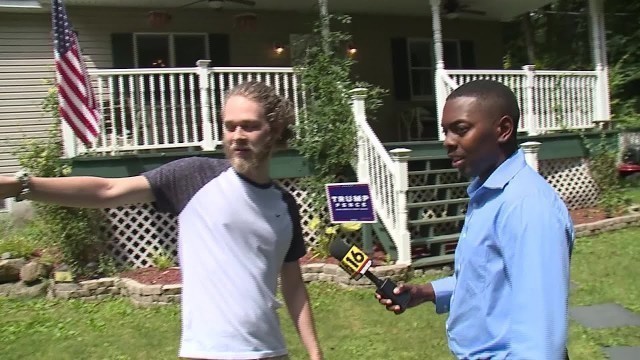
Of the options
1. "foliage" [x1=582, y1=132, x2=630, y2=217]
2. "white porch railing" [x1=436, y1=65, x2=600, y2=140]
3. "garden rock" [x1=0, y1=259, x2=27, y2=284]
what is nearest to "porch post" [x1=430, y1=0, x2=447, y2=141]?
"white porch railing" [x1=436, y1=65, x2=600, y2=140]

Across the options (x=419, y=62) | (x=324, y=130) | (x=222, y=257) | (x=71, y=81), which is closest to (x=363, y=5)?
(x=419, y=62)

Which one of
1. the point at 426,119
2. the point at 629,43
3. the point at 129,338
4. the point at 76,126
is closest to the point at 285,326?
the point at 129,338

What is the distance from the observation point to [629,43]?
17.5m

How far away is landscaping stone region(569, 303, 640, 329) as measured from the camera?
516 centimetres

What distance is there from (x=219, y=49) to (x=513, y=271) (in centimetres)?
969

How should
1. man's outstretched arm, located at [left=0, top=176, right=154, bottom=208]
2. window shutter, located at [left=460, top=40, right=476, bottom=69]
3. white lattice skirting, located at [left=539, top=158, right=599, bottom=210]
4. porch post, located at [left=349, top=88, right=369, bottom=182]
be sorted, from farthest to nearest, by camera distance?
window shutter, located at [left=460, top=40, right=476, bottom=69]
white lattice skirting, located at [left=539, top=158, right=599, bottom=210]
porch post, located at [left=349, top=88, right=369, bottom=182]
man's outstretched arm, located at [left=0, top=176, right=154, bottom=208]

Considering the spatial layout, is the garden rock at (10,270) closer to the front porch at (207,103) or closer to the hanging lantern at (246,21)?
the front porch at (207,103)

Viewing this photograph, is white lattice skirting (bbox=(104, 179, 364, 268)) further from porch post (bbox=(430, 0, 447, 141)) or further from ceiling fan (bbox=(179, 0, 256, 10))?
ceiling fan (bbox=(179, 0, 256, 10))

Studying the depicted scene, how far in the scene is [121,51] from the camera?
9938 millimetres

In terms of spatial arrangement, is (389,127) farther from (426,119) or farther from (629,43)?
(629,43)

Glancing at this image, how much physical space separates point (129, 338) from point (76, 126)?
2.89m

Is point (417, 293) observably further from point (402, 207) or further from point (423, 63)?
point (423, 63)

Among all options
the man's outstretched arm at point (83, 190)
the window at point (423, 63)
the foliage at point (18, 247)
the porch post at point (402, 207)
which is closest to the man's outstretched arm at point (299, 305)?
the man's outstretched arm at point (83, 190)

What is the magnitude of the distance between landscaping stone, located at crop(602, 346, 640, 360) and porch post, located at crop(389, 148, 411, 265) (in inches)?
103
